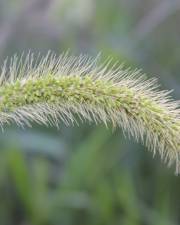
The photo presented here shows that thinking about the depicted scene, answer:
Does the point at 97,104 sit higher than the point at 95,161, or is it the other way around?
the point at 95,161

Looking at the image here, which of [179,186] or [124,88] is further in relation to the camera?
[179,186]

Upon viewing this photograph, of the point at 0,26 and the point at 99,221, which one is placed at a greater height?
the point at 0,26

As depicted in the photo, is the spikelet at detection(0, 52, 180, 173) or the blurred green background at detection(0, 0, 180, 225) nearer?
the spikelet at detection(0, 52, 180, 173)

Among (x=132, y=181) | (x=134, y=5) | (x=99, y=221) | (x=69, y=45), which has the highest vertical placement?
(x=134, y=5)

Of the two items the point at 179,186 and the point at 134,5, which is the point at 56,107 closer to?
the point at 179,186

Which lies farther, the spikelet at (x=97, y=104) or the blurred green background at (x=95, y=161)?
the blurred green background at (x=95, y=161)

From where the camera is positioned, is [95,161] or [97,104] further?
[95,161]

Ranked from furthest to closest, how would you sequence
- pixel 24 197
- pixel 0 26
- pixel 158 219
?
pixel 0 26 → pixel 24 197 → pixel 158 219

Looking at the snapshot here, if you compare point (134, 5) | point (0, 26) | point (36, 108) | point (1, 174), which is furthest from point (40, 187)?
point (36, 108)
